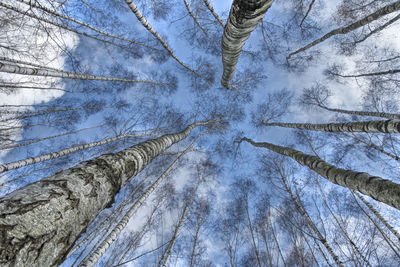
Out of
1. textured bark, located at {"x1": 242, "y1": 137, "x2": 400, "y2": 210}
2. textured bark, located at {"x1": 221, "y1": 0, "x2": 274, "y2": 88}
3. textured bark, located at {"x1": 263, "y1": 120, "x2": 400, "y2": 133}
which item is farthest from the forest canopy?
textured bark, located at {"x1": 221, "y1": 0, "x2": 274, "y2": 88}

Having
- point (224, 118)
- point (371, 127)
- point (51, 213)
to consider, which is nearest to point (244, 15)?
point (51, 213)

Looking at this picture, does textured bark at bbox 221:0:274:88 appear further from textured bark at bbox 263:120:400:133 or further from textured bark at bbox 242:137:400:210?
textured bark at bbox 263:120:400:133

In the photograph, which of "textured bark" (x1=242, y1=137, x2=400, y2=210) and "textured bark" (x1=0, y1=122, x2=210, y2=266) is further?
"textured bark" (x1=242, y1=137, x2=400, y2=210)

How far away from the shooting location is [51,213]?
1.10m

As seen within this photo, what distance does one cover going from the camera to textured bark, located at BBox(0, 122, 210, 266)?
891mm

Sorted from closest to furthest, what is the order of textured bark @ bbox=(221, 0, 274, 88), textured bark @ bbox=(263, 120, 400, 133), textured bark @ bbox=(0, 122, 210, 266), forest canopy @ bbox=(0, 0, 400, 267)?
textured bark @ bbox=(0, 122, 210, 266) → textured bark @ bbox=(221, 0, 274, 88) → textured bark @ bbox=(263, 120, 400, 133) → forest canopy @ bbox=(0, 0, 400, 267)

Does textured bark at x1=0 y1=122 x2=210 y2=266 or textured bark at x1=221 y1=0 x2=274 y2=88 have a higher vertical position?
textured bark at x1=221 y1=0 x2=274 y2=88

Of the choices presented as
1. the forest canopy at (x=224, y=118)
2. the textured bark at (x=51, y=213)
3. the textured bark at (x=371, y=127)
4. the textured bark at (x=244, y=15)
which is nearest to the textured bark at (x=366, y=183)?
the textured bark at (x=371, y=127)

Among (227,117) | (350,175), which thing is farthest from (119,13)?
(350,175)

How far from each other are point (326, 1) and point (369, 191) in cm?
1046

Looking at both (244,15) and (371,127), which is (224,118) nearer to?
(371,127)

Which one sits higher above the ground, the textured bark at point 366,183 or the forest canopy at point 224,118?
the forest canopy at point 224,118

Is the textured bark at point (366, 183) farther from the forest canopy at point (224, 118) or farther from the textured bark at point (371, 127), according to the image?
the forest canopy at point (224, 118)

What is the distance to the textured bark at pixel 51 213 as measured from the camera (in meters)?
0.89
